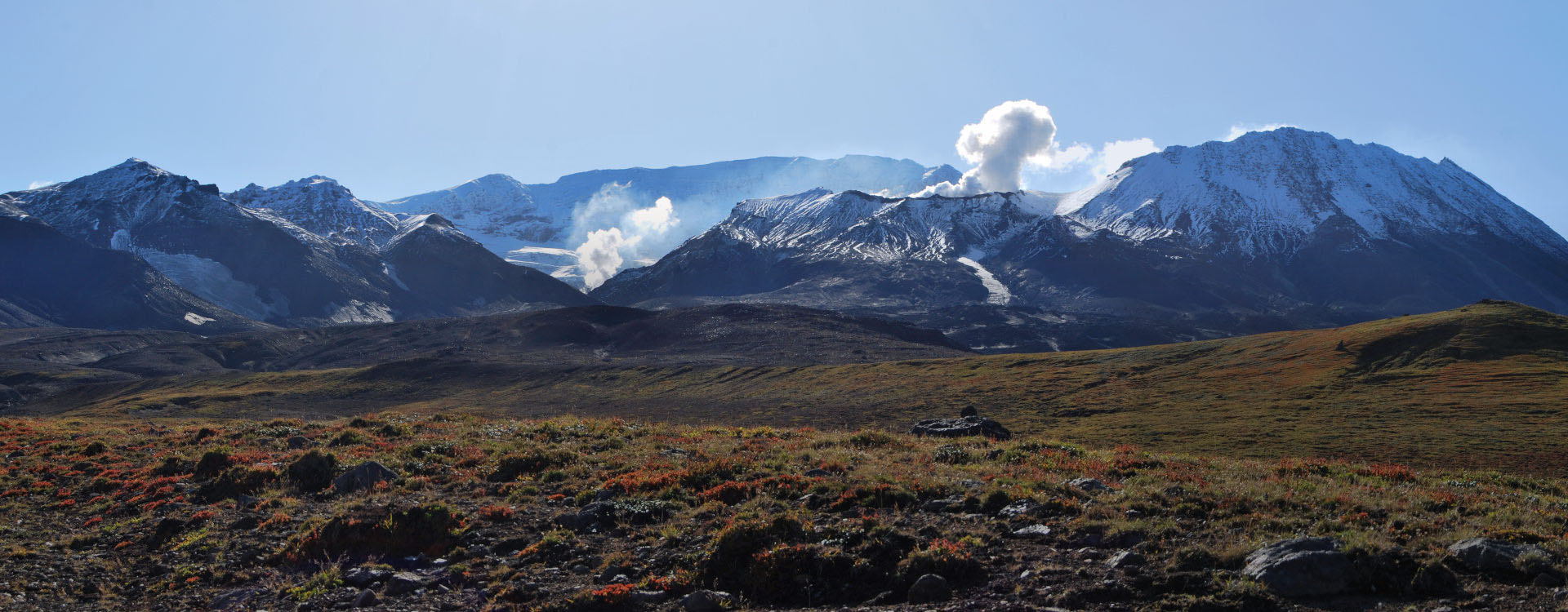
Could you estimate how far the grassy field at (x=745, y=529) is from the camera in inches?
491

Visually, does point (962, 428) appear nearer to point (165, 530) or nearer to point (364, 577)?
point (364, 577)

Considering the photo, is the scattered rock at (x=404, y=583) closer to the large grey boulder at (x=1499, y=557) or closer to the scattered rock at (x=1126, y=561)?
the scattered rock at (x=1126, y=561)

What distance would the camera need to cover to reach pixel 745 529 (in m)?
14.4

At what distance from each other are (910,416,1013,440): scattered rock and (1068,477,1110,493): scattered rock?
12654mm

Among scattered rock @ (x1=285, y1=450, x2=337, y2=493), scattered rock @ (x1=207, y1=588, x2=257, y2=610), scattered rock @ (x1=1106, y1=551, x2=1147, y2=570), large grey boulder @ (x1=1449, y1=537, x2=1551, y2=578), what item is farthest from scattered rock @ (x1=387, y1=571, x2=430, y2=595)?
Result: large grey boulder @ (x1=1449, y1=537, x2=1551, y2=578)

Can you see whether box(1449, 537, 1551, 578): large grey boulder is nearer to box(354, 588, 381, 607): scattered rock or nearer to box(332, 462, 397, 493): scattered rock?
box(354, 588, 381, 607): scattered rock

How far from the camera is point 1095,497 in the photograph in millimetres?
16594

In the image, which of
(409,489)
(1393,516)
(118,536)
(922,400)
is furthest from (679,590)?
(922,400)

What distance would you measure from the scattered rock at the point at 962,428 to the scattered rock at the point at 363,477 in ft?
62.1

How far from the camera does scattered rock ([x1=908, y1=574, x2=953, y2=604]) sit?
40.2 feet

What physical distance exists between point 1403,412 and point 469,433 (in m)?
59.6

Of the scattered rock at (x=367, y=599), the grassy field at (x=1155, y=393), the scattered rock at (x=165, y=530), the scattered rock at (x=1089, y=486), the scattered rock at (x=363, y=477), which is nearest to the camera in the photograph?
the scattered rock at (x=367, y=599)

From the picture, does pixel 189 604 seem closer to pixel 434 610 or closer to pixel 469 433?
pixel 434 610

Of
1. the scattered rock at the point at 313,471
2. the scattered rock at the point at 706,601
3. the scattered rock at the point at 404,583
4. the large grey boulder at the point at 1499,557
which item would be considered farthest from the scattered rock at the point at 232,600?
the large grey boulder at the point at 1499,557
